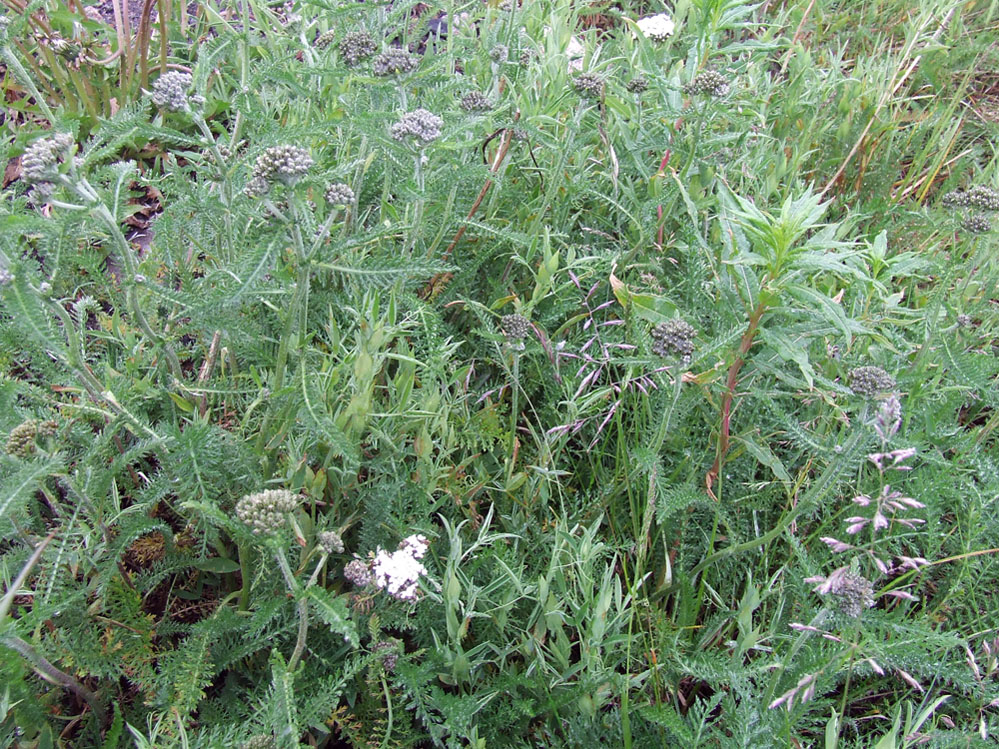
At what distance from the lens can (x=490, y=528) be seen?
2314mm

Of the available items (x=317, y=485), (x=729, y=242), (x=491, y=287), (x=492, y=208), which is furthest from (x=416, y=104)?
(x=317, y=485)

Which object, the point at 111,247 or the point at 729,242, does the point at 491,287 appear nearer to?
the point at 729,242

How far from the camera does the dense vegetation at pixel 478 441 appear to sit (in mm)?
1871

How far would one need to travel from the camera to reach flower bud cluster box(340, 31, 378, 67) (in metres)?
2.42

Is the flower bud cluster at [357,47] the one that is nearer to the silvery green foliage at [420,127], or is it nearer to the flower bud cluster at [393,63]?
the flower bud cluster at [393,63]

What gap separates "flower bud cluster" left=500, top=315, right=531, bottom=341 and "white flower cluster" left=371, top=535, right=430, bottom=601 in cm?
→ 74

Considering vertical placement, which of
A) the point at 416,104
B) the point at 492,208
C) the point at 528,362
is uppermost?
the point at 416,104

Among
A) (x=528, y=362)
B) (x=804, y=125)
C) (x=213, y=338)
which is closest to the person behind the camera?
(x=213, y=338)

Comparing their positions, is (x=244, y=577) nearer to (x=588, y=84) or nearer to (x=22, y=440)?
(x=22, y=440)

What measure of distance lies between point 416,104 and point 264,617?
185cm

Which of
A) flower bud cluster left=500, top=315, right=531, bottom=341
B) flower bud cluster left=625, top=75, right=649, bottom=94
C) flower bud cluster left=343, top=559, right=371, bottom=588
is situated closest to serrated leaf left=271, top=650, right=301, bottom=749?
flower bud cluster left=343, top=559, right=371, bottom=588

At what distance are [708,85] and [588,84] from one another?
45 cm

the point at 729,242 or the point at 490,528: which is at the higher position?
the point at 729,242

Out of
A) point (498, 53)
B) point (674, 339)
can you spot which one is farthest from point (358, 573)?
point (498, 53)
